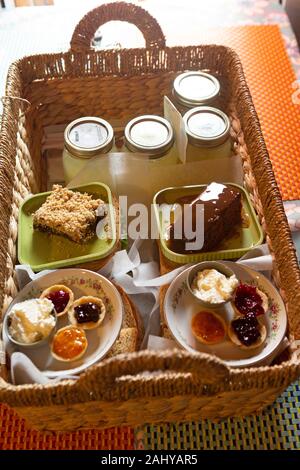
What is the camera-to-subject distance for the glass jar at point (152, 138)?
1.27 metres

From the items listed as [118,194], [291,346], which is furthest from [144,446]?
[118,194]

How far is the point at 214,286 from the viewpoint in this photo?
106 cm

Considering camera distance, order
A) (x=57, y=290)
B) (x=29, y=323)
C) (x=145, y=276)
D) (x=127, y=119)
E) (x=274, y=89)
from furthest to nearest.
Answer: (x=274, y=89) → (x=127, y=119) → (x=145, y=276) → (x=57, y=290) → (x=29, y=323)

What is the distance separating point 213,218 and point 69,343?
0.41m

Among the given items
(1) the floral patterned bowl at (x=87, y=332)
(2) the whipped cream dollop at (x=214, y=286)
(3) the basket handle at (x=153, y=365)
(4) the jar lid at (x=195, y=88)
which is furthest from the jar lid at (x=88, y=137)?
(3) the basket handle at (x=153, y=365)

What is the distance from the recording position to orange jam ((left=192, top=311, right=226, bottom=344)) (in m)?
1.03

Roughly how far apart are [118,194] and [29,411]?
643 mm

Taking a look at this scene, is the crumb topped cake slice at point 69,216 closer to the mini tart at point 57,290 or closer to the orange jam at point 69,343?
the mini tart at point 57,290

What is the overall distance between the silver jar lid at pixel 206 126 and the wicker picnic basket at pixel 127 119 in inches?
1.9

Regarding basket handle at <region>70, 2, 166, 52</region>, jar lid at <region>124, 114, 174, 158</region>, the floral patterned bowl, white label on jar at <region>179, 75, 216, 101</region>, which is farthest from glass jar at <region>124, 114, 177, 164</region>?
the floral patterned bowl

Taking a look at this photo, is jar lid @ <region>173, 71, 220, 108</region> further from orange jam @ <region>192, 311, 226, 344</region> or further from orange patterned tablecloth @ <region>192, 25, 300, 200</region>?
orange jam @ <region>192, 311, 226, 344</region>

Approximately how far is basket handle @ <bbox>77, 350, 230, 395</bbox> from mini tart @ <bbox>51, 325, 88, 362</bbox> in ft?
0.77

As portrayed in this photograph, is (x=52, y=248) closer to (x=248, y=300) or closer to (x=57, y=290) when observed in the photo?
(x=57, y=290)

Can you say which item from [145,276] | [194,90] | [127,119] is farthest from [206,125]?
[145,276]
